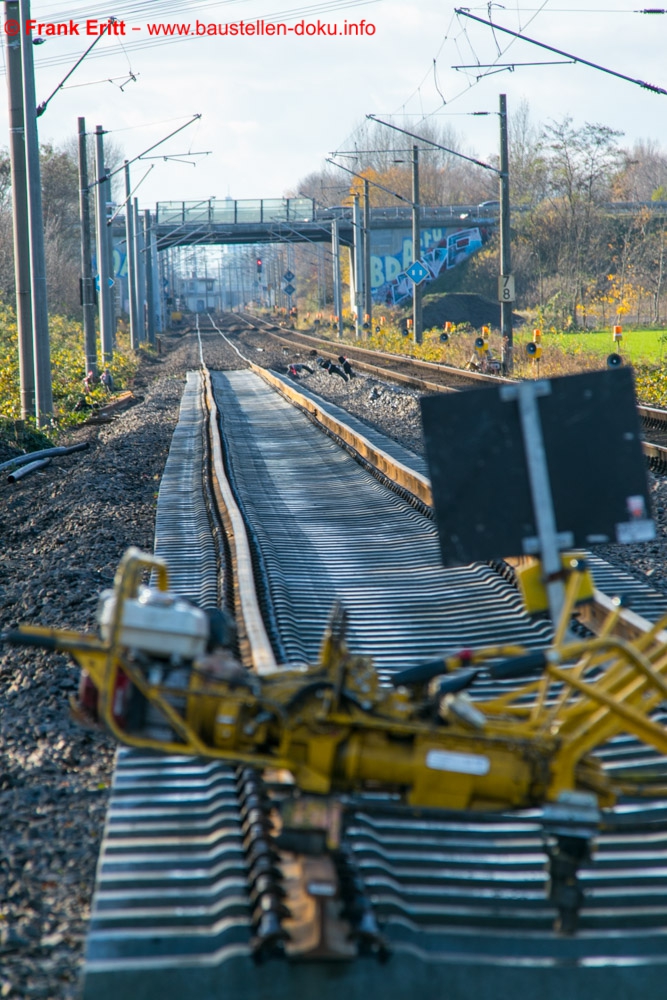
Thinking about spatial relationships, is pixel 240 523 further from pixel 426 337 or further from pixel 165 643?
pixel 426 337

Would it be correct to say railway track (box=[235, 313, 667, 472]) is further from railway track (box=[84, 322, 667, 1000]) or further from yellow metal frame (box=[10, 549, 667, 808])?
yellow metal frame (box=[10, 549, 667, 808])

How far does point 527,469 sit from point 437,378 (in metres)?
24.4

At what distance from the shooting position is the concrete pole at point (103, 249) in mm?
30031

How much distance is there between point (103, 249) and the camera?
104 feet

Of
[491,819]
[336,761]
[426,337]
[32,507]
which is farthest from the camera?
[426,337]

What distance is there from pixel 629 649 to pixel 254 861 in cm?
140

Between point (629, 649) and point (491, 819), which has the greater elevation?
point (629, 649)

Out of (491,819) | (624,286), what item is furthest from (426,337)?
(491,819)

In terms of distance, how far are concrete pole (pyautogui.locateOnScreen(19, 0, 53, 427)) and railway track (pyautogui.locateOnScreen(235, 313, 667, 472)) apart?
7.64 metres

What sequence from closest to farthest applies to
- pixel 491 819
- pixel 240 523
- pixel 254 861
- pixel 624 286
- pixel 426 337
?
pixel 254 861, pixel 491 819, pixel 240 523, pixel 624 286, pixel 426 337

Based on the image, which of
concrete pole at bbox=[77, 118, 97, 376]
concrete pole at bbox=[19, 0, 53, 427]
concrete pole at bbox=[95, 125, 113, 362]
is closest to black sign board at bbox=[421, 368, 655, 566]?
concrete pole at bbox=[19, 0, 53, 427]

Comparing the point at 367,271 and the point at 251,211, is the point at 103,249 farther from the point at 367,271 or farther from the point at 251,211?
the point at 251,211

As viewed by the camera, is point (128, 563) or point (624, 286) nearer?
point (128, 563)

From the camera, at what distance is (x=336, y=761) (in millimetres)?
3311
